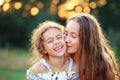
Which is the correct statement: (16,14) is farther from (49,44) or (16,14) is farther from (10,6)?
(49,44)

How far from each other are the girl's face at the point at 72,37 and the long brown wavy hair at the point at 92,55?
0.03 m

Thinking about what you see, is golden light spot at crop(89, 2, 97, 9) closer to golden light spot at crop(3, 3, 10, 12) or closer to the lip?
golden light spot at crop(3, 3, 10, 12)

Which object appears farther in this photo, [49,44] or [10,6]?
[10,6]

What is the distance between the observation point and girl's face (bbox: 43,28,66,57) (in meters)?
5.16

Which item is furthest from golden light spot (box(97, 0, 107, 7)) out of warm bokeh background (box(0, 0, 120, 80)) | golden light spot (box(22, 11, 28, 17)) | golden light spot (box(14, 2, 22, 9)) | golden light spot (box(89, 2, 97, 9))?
golden light spot (box(22, 11, 28, 17))

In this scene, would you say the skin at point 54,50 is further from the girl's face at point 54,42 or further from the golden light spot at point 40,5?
the golden light spot at point 40,5

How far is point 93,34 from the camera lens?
5.21 meters

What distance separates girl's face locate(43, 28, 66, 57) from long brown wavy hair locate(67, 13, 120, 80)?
178 mm

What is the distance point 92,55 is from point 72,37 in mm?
256

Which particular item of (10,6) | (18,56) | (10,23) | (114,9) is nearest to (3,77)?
(18,56)

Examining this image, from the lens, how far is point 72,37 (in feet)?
16.9

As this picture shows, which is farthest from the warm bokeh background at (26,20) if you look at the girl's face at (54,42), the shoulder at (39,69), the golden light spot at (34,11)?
the girl's face at (54,42)

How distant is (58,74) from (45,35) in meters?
0.40

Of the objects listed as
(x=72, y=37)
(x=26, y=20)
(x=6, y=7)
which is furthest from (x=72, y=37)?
(x=26, y=20)
